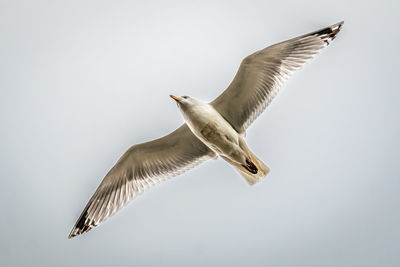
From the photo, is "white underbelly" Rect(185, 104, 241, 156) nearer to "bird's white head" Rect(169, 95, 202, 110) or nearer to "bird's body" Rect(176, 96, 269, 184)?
"bird's body" Rect(176, 96, 269, 184)

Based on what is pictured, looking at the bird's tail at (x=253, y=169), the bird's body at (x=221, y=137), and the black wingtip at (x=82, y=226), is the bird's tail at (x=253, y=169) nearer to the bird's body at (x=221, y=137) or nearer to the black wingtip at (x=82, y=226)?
the bird's body at (x=221, y=137)

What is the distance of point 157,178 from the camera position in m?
7.00

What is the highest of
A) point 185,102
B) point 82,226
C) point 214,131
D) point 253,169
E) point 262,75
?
point 185,102

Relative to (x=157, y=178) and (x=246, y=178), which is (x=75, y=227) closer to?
(x=157, y=178)

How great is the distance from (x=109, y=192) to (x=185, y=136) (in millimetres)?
1354

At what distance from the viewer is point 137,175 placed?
6992 millimetres

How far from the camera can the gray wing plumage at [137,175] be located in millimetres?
6926

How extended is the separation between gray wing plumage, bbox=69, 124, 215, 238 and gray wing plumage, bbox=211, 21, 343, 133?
0.67 m

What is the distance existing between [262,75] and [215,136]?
3.50ft

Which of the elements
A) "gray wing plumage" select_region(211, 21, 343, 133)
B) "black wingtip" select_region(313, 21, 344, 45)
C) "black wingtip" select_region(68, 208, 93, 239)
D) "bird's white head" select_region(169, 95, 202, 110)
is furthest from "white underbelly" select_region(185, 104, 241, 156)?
"black wingtip" select_region(68, 208, 93, 239)

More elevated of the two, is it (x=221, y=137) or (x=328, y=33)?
(x=328, y=33)

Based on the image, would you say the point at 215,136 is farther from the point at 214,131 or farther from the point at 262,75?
the point at 262,75

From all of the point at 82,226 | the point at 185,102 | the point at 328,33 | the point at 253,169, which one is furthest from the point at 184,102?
the point at 82,226

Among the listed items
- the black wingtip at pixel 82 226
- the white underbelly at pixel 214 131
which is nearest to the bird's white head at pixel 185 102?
the white underbelly at pixel 214 131
